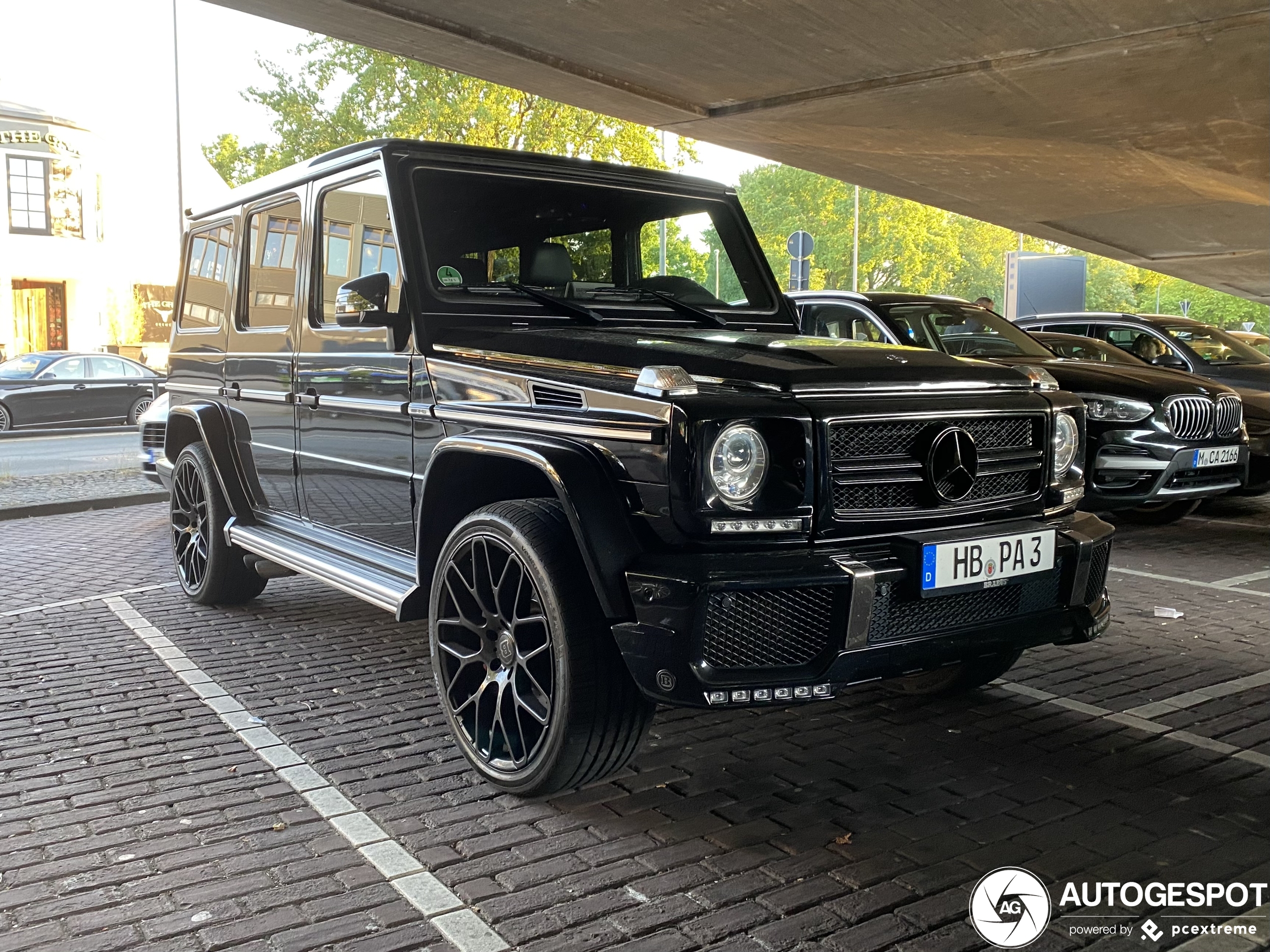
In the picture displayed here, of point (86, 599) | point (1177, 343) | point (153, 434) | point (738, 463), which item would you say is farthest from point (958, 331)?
point (153, 434)

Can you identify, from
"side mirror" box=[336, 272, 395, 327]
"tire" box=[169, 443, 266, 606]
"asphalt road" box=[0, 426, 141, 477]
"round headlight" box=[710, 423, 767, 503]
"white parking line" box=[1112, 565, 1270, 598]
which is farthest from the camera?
"asphalt road" box=[0, 426, 141, 477]

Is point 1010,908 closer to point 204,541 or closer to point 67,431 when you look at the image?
point 204,541

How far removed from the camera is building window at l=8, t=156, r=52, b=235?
100 ft

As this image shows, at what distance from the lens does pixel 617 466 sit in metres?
3.37

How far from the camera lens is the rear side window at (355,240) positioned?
4453 mm

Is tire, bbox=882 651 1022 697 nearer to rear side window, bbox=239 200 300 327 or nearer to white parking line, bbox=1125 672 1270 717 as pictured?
white parking line, bbox=1125 672 1270 717

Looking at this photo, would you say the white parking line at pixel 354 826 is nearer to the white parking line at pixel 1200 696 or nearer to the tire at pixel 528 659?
the tire at pixel 528 659

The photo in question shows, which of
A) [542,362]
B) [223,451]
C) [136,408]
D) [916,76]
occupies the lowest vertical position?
[136,408]

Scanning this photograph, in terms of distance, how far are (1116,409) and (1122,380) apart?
27cm

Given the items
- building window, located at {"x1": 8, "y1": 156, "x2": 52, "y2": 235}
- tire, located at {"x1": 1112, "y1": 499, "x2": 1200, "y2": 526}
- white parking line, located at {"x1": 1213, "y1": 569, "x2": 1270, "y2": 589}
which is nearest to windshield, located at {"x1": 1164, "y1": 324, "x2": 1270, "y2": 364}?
tire, located at {"x1": 1112, "y1": 499, "x2": 1200, "y2": 526}

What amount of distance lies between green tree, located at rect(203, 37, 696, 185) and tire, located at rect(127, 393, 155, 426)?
996cm

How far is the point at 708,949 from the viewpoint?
9.16 ft

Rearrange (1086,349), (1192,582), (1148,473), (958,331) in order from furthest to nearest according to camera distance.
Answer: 1. (1086,349)
2. (958,331)
3. (1148,473)
4. (1192,582)

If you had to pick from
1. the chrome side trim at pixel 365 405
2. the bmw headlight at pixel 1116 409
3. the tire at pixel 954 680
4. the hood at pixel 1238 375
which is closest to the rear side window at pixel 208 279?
the chrome side trim at pixel 365 405
